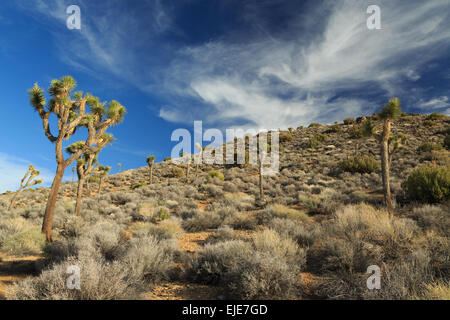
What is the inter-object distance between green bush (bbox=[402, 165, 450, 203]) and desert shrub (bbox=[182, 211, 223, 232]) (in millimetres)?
10100

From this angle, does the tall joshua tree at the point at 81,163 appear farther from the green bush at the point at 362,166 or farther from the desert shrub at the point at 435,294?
the green bush at the point at 362,166

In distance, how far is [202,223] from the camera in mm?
10648

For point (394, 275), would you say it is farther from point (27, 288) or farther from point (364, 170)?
point (364, 170)

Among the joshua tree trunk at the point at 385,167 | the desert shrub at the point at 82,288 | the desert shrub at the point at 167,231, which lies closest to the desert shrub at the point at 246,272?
the desert shrub at the point at 82,288

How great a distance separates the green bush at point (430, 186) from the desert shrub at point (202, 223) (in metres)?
10.1

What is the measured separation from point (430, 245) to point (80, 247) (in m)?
9.16

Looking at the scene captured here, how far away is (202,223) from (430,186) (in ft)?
36.8

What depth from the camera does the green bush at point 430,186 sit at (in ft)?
34.1

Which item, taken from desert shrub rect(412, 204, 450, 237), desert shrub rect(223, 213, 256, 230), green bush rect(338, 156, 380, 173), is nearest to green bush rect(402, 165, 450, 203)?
desert shrub rect(412, 204, 450, 237)

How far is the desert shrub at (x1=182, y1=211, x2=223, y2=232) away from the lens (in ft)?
34.5

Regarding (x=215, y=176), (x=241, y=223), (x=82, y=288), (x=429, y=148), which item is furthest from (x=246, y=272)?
(x=429, y=148)

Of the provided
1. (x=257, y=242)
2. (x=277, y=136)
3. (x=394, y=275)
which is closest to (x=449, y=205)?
(x=394, y=275)

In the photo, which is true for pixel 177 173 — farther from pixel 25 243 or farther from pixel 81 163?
pixel 25 243

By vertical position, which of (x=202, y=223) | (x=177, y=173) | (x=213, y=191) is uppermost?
(x=177, y=173)
